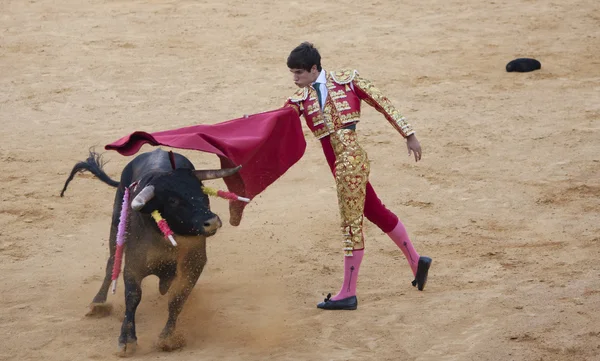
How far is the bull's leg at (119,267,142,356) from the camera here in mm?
5672

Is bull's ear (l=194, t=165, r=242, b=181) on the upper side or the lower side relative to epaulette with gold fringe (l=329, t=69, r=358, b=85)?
lower

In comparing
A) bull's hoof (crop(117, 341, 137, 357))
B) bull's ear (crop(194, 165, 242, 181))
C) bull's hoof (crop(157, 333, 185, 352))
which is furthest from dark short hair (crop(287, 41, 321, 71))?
bull's hoof (crop(117, 341, 137, 357))

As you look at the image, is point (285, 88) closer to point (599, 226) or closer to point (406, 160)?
point (406, 160)

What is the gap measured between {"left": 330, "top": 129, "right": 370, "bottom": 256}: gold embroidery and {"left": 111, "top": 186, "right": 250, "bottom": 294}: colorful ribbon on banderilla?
53 cm

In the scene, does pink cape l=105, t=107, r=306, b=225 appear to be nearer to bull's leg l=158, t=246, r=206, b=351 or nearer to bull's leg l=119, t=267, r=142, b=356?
bull's leg l=158, t=246, r=206, b=351

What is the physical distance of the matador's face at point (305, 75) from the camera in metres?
5.86

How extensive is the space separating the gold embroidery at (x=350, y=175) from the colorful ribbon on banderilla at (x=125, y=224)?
1.73ft

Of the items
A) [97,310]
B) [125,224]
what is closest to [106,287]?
[97,310]

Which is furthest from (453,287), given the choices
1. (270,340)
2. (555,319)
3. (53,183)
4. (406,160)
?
(53,183)

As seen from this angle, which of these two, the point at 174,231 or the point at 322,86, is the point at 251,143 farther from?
the point at 174,231

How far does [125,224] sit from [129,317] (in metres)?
0.48

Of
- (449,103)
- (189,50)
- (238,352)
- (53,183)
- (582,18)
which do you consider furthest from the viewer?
(582,18)

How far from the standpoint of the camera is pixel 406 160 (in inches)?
345

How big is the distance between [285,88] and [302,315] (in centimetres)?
445
